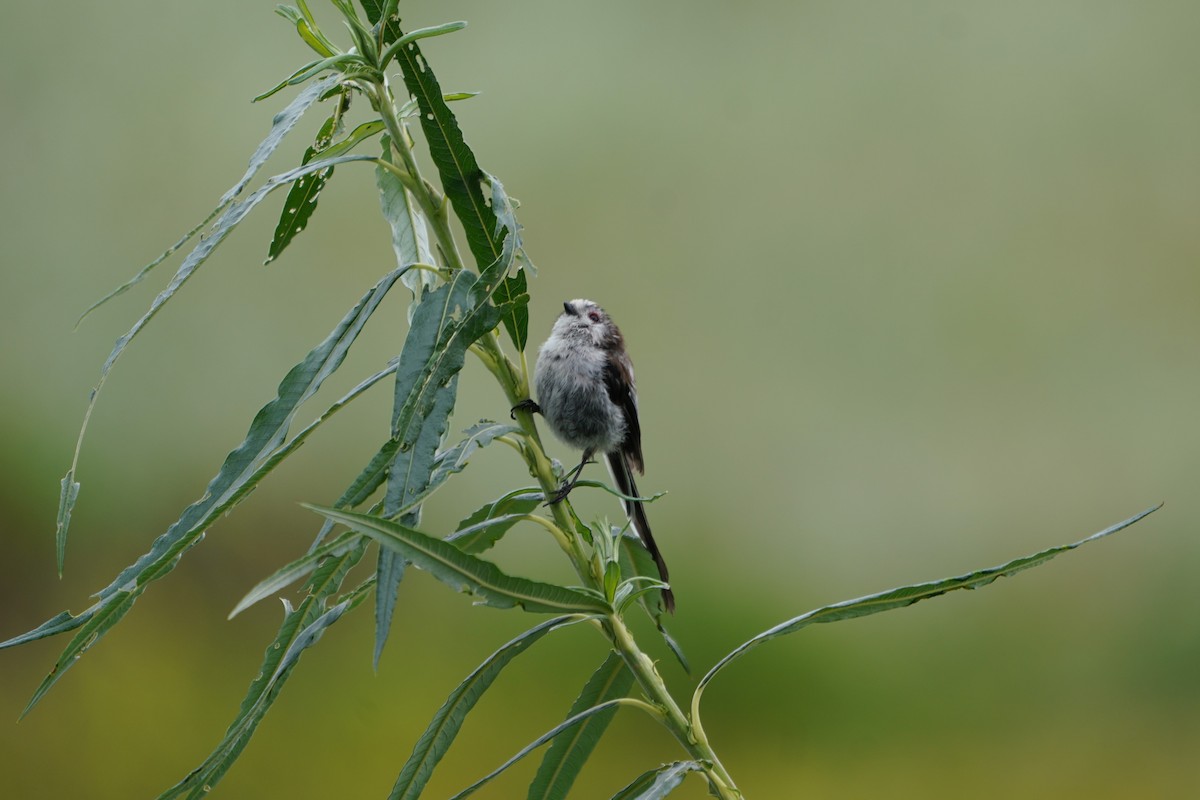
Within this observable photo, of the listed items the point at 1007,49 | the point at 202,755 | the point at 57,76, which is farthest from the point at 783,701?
the point at 57,76

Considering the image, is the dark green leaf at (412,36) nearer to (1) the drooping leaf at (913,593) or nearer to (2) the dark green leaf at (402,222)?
(2) the dark green leaf at (402,222)

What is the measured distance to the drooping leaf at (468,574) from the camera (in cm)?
66

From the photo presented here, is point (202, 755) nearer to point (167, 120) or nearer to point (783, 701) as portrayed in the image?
point (783, 701)

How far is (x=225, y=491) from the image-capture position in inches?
30.0

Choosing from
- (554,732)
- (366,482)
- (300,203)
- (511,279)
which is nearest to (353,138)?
(300,203)

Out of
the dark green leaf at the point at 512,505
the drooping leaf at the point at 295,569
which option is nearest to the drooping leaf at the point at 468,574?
the drooping leaf at the point at 295,569

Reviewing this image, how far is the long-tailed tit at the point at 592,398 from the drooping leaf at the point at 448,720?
53 centimetres

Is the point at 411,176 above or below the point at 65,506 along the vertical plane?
above

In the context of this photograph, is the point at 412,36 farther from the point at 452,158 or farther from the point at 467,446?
the point at 467,446

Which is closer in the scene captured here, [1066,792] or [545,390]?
[545,390]

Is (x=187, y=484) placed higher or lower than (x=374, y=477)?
lower

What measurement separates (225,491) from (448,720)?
0.27m

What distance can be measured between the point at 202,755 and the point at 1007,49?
238 centimetres

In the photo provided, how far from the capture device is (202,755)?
7.25ft
